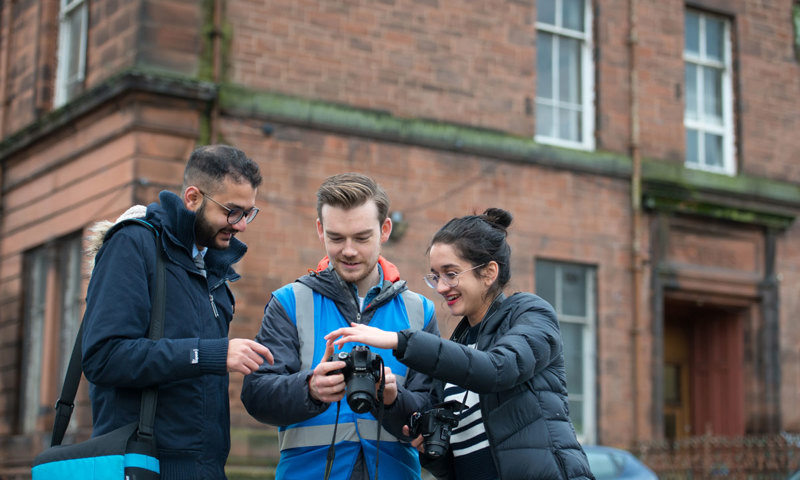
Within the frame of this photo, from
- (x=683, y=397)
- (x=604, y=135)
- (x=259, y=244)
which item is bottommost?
(x=683, y=397)

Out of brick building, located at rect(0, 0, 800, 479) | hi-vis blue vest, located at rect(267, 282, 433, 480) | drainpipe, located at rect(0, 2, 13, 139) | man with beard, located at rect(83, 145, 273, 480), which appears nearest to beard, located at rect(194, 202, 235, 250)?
man with beard, located at rect(83, 145, 273, 480)

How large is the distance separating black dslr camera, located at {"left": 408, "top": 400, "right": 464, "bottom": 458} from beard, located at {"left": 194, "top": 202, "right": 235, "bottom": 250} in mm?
1106

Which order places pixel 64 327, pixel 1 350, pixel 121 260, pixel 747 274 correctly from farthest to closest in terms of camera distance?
1. pixel 747 274
2. pixel 1 350
3. pixel 64 327
4. pixel 121 260

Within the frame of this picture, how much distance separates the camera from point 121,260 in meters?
3.94

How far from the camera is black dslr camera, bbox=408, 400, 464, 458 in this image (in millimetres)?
3979

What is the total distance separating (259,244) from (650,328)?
19.1 feet

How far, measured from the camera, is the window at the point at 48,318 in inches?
523

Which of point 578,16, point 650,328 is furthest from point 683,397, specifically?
point 578,16

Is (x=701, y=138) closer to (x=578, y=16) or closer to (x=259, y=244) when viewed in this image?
(x=578, y=16)

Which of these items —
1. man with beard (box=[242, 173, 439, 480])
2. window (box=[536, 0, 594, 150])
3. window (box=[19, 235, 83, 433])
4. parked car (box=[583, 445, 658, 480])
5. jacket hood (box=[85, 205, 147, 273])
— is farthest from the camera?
window (box=[536, 0, 594, 150])

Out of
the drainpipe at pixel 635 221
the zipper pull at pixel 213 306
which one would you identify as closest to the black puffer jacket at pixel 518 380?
the zipper pull at pixel 213 306

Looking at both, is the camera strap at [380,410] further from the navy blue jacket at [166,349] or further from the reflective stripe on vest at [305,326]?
the navy blue jacket at [166,349]

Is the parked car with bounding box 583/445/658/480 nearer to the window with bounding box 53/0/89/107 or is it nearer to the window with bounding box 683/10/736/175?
the window with bounding box 683/10/736/175

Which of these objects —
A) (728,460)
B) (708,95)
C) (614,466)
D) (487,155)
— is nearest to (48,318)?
(487,155)
